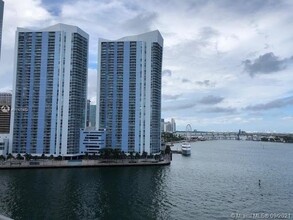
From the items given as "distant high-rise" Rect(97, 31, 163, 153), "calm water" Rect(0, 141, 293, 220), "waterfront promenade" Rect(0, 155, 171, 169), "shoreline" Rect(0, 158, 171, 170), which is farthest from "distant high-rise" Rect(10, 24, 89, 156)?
"calm water" Rect(0, 141, 293, 220)

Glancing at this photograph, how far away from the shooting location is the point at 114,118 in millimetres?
124562

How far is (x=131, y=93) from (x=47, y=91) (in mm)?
33087

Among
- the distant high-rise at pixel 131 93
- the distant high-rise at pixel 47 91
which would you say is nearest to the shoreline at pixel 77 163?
the distant high-rise at pixel 47 91

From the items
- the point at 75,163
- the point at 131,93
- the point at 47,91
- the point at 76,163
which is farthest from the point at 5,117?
the point at 76,163

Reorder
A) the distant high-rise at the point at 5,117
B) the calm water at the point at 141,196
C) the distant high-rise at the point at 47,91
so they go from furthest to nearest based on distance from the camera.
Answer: the distant high-rise at the point at 5,117, the distant high-rise at the point at 47,91, the calm water at the point at 141,196

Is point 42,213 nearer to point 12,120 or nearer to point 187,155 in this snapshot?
point 12,120

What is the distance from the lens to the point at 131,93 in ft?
408

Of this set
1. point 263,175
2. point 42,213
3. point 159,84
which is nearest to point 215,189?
point 263,175

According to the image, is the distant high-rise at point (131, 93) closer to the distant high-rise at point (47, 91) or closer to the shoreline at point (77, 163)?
the shoreline at point (77, 163)

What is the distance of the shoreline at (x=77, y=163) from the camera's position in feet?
319

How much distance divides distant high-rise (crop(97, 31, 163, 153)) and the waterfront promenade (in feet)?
33.9

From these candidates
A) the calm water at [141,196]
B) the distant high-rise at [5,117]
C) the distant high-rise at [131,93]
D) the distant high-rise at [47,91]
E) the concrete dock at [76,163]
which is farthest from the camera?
the distant high-rise at [5,117]

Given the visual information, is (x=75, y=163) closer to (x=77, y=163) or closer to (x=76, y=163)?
(x=76, y=163)

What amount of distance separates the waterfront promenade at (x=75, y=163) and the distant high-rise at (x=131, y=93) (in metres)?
10.3
